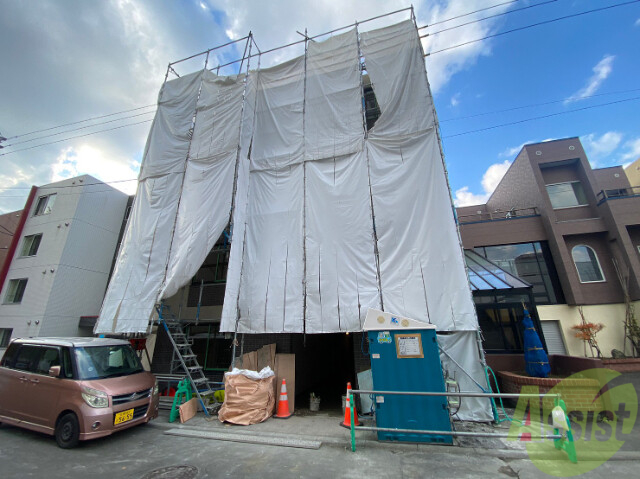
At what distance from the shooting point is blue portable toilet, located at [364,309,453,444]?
4.98 m

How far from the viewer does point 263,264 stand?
8109 millimetres

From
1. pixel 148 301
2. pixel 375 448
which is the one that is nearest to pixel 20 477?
pixel 148 301

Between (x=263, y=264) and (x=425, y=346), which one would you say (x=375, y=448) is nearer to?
(x=425, y=346)

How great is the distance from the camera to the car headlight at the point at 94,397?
16.9 feet

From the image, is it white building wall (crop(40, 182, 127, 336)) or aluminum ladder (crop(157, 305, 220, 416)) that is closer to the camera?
aluminum ladder (crop(157, 305, 220, 416))

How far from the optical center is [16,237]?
16.7 meters

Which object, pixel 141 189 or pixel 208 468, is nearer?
pixel 208 468

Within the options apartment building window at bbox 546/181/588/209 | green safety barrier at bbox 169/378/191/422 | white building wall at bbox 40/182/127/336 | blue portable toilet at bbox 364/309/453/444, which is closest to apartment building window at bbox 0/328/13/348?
white building wall at bbox 40/182/127/336

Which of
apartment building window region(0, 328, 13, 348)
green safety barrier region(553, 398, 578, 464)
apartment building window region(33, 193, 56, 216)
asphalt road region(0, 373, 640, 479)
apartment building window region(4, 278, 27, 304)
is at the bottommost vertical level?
asphalt road region(0, 373, 640, 479)

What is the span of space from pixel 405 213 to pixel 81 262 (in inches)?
716

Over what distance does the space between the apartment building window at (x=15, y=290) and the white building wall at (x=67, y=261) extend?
0.20m

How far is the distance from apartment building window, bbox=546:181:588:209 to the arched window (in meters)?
2.21

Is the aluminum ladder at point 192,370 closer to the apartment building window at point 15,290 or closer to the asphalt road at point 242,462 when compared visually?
the asphalt road at point 242,462

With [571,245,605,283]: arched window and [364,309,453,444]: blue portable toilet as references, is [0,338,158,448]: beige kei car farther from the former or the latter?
[571,245,605,283]: arched window
